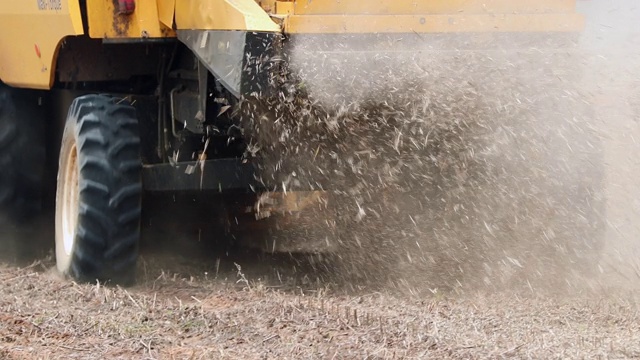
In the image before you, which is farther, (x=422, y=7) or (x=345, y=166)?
(x=345, y=166)

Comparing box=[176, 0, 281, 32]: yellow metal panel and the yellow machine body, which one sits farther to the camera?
the yellow machine body

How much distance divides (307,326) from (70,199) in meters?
2.49

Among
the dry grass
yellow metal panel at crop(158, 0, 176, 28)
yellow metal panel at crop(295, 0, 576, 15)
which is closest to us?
the dry grass

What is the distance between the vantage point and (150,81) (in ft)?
21.9

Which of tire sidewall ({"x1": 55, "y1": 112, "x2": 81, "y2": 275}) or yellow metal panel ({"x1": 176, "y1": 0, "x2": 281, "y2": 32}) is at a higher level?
yellow metal panel ({"x1": 176, "y1": 0, "x2": 281, "y2": 32})

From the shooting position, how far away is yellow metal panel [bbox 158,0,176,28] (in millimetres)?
5621

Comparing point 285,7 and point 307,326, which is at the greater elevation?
point 285,7

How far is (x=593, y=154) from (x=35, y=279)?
2957 millimetres

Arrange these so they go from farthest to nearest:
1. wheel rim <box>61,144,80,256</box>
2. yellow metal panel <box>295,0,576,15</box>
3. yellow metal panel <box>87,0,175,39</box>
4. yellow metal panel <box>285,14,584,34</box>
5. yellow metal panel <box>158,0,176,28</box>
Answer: wheel rim <box>61,144,80,256</box>
yellow metal panel <box>87,0,175,39</box>
yellow metal panel <box>158,0,176,28</box>
yellow metal panel <box>295,0,576,15</box>
yellow metal panel <box>285,14,584,34</box>

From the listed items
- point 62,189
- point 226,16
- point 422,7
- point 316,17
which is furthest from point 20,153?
point 422,7

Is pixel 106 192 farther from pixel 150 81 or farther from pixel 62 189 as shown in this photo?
pixel 150 81

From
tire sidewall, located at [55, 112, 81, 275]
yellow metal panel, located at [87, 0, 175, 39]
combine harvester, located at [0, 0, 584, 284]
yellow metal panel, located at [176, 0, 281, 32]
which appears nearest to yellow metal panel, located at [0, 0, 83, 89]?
combine harvester, located at [0, 0, 584, 284]

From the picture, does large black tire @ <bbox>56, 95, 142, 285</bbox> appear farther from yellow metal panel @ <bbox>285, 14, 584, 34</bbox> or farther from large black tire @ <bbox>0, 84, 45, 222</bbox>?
large black tire @ <bbox>0, 84, 45, 222</bbox>

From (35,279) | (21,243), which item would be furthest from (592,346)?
(21,243)
